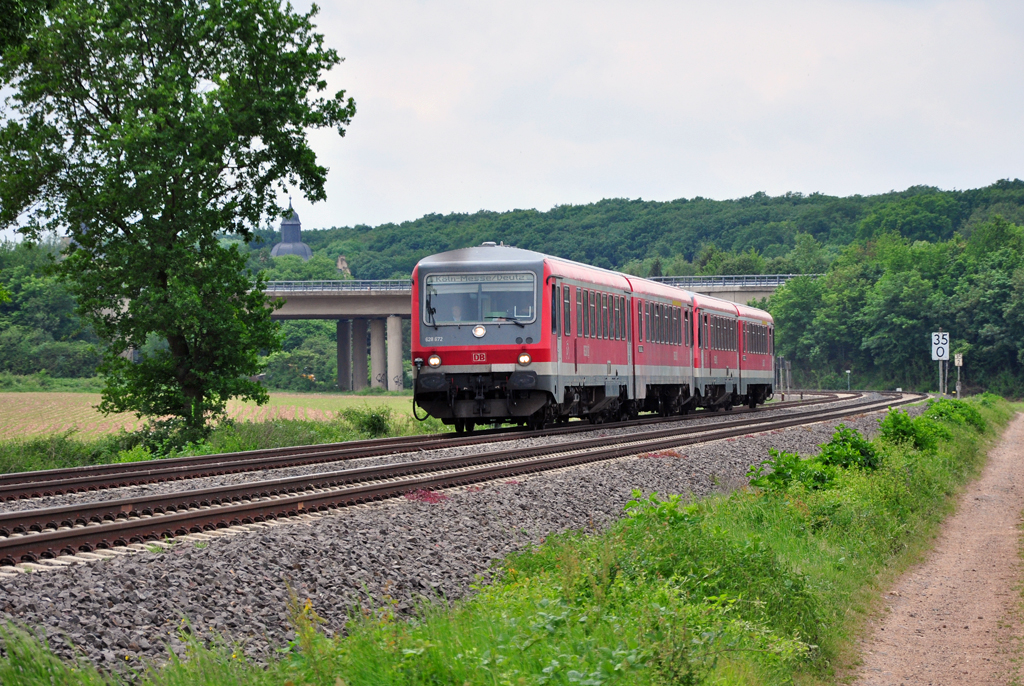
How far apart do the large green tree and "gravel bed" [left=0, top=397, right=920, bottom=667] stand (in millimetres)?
12868

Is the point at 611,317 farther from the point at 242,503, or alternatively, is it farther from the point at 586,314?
the point at 242,503

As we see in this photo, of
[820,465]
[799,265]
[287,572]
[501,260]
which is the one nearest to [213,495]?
[287,572]

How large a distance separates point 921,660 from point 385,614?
3940 mm

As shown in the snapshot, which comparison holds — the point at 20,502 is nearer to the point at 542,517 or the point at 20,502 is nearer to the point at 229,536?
the point at 229,536

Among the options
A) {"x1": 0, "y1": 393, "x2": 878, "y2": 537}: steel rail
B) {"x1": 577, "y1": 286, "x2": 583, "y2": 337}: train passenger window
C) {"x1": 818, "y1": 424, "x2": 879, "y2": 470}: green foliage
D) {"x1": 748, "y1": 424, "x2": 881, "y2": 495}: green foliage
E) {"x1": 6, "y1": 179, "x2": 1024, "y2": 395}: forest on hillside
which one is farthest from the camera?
{"x1": 6, "y1": 179, "x2": 1024, "y2": 395}: forest on hillside

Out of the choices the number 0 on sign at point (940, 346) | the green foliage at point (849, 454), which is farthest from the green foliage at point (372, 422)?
the number 0 on sign at point (940, 346)

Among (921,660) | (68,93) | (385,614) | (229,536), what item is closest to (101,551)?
(229,536)

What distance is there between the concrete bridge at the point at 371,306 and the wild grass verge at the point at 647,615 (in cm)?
5726

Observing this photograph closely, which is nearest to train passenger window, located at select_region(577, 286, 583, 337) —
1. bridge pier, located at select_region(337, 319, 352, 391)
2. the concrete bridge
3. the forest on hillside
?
the forest on hillside

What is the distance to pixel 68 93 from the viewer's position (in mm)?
24391

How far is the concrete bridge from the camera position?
259 ft

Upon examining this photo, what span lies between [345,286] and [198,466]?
218 ft

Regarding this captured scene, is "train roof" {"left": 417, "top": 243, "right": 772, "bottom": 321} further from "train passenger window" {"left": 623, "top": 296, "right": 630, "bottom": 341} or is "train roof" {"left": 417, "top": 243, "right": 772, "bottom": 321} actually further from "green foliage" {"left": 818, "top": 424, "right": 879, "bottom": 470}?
"green foliage" {"left": 818, "top": 424, "right": 879, "bottom": 470}

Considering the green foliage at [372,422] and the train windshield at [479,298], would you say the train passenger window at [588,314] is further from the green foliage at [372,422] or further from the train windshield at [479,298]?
the green foliage at [372,422]
